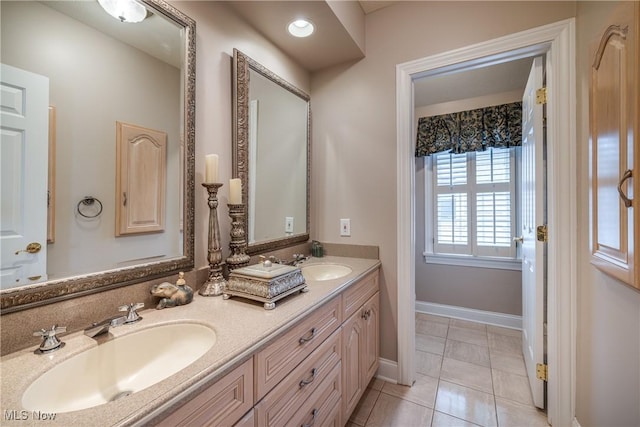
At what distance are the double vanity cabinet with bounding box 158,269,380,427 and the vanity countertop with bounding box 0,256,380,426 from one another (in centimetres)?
4

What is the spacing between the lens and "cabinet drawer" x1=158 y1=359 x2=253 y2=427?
2.03 ft

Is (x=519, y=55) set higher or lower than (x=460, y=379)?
higher

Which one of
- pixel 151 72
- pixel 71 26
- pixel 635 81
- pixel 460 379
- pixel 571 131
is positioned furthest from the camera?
pixel 460 379

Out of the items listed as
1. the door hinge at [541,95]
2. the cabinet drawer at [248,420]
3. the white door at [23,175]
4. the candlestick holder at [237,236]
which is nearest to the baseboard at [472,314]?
the door hinge at [541,95]

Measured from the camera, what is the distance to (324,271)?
182 centimetres

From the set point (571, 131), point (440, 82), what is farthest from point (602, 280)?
point (440, 82)

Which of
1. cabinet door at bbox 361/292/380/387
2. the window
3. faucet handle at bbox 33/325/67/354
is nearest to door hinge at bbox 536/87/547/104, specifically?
the window

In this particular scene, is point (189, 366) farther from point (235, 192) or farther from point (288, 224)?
point (288, 224)

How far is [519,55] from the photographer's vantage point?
5.19ft

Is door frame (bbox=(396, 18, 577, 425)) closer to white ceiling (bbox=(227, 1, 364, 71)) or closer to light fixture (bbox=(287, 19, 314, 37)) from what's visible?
white ceiling (bbox=(227, 1, 364, 71))

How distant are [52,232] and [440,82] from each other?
2.91 m

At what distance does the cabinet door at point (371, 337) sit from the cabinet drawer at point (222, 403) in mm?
951

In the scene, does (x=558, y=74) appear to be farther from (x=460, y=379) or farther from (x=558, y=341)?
(x=460, y=379)

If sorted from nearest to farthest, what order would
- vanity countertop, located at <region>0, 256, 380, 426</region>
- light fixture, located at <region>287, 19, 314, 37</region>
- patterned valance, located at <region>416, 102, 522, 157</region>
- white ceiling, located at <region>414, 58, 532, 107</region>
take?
vanity countertop, located at <region>0, 256, 380, 426</region> < light fixture, located at <region>287, 19, 314, 37</region> < white ceiling, located at <region>414, 58, 532, 107</region> < patterned valance, located at <region>416, 102, 522, 157</region>
